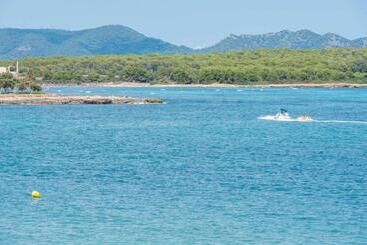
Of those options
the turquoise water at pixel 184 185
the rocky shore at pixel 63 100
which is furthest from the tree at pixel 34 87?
the turquoise water at pixel 184 185

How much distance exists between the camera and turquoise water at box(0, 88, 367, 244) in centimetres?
3216

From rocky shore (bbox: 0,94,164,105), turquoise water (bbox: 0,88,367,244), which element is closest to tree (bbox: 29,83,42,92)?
rocky shore (bbox: 0,94,164,105)

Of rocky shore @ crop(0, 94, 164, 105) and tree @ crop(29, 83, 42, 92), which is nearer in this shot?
Result: rocky shore @ crop(0, 94, 164, 105)

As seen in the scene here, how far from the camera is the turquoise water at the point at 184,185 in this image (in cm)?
3216

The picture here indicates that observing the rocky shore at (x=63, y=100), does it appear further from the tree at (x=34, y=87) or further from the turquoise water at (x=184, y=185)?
the turquoise water at (x=184, y=185)

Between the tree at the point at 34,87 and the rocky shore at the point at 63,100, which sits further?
the tree at the point at 34,87

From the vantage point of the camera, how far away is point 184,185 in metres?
42.4

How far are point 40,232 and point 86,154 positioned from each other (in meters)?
26.9

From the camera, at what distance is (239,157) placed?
2215 inches

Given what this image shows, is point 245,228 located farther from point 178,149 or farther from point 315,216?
point 178,149

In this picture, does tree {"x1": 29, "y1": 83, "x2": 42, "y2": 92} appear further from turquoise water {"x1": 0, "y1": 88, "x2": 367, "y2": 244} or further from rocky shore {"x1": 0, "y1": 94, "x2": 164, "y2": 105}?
turquoise water {"x1": 0, "y1": 88, "x2": 367, "y2": 244}

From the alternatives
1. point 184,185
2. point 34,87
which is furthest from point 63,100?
point 184,185

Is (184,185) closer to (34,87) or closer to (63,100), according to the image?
(63,100)

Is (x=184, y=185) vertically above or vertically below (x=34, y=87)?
above
